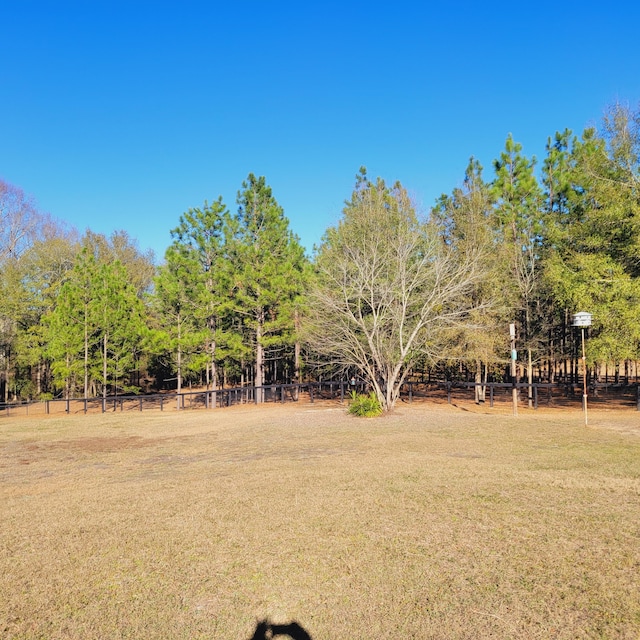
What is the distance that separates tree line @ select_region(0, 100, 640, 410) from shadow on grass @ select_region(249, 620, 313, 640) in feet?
38.1

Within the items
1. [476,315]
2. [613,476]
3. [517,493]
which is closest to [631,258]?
[476,315]

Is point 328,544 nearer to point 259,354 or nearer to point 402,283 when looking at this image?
point 402,283

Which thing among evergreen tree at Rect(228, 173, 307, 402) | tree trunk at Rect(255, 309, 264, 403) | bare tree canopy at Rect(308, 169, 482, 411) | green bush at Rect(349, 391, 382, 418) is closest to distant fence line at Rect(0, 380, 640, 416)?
tree trunk at Rect(255, 309, 264, 403)

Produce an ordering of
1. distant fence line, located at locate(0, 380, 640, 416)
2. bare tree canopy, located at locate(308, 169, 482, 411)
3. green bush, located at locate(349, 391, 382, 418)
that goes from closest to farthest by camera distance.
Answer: green bush, located at locate(349, 391, 382, 418) → bare tree canopy, located at locate(308, 169, 482, 411) → distant fence line, located at locate(0, 380, 640, 416)

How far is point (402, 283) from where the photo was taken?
46.0 feet

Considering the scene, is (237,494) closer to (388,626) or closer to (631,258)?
(388,626)

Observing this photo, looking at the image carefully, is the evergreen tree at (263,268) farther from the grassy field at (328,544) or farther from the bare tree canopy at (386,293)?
the grassy field at (328,544)

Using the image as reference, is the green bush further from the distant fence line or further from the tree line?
the distant fence line

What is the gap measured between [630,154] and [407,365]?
10.4 meters

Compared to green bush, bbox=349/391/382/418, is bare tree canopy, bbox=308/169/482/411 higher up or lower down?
higher up

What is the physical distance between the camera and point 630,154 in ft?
50.3

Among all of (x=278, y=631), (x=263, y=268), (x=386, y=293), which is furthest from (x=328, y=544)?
(x=263, y=268)

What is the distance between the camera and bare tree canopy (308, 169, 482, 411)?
14.6m

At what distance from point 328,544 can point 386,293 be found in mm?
11554
